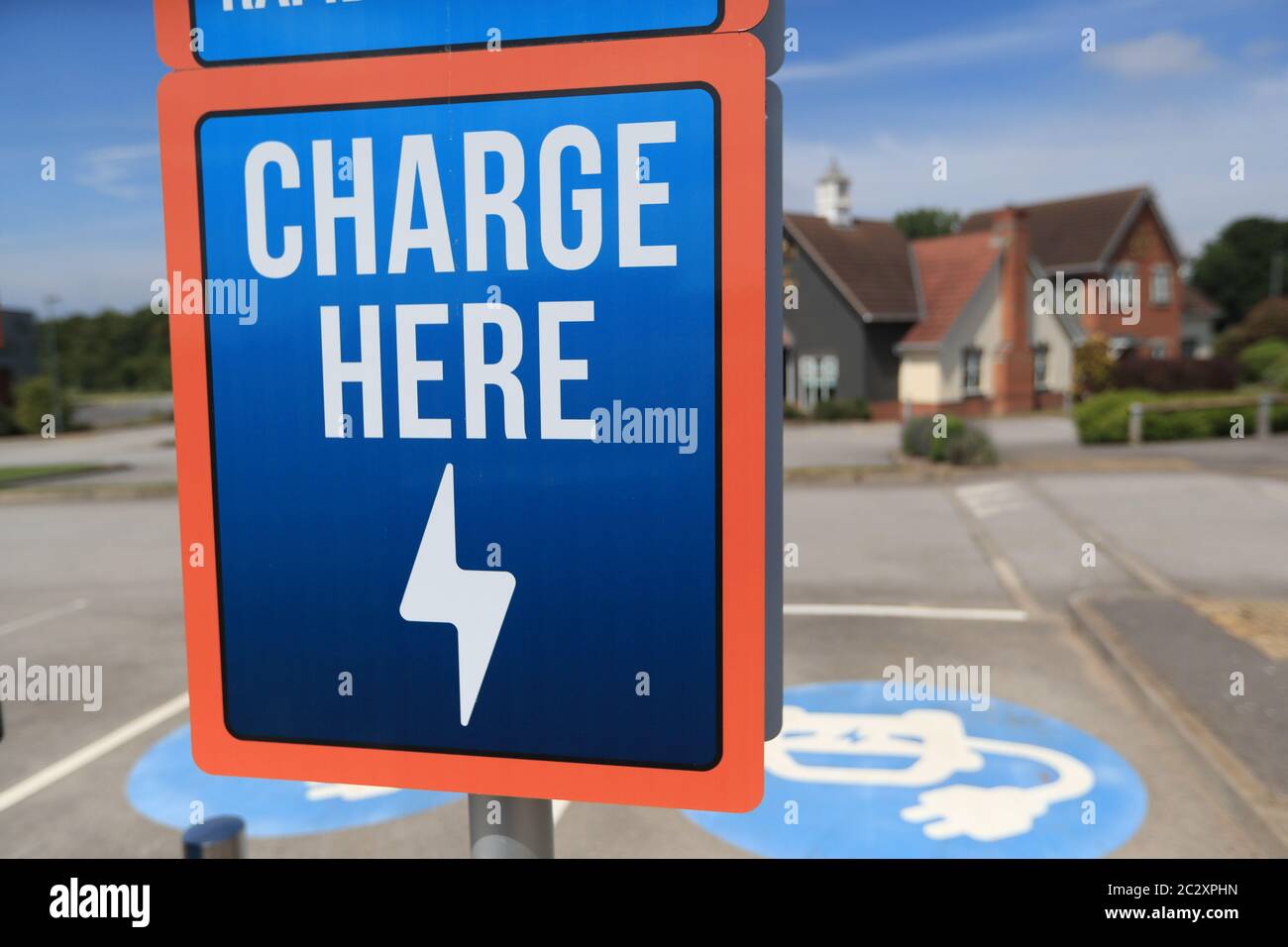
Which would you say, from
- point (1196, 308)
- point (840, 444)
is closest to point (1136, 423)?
point (840, 444)

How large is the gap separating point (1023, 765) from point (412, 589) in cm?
666

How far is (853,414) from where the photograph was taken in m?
35.3

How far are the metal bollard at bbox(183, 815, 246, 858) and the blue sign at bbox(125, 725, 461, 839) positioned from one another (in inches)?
180

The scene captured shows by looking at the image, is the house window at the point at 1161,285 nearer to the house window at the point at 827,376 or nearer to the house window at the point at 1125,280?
the house window at the point at 1125,280

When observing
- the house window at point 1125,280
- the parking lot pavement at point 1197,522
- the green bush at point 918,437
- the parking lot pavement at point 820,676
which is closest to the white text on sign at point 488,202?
the parking lot pavement at point 820,676

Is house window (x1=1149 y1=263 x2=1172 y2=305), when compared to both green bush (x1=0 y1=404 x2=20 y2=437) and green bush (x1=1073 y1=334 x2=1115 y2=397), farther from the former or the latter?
green bush (x1=0 y1=404 x2=20 y2=437)

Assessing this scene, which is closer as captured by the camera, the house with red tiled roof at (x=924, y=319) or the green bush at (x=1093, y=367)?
the house with red tiled roof at (x=924, y=319)

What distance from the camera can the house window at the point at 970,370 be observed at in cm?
3659

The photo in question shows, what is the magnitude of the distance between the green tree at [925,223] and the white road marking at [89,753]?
6924cm

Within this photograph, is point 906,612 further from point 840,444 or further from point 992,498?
point 840,444

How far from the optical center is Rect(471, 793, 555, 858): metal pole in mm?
1446

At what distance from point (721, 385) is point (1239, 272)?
9959 cm

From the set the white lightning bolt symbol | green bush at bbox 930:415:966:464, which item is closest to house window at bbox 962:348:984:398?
green bush at bbox 930:415:966:464

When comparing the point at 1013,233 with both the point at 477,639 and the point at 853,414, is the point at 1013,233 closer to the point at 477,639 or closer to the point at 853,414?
the point at 853,414
